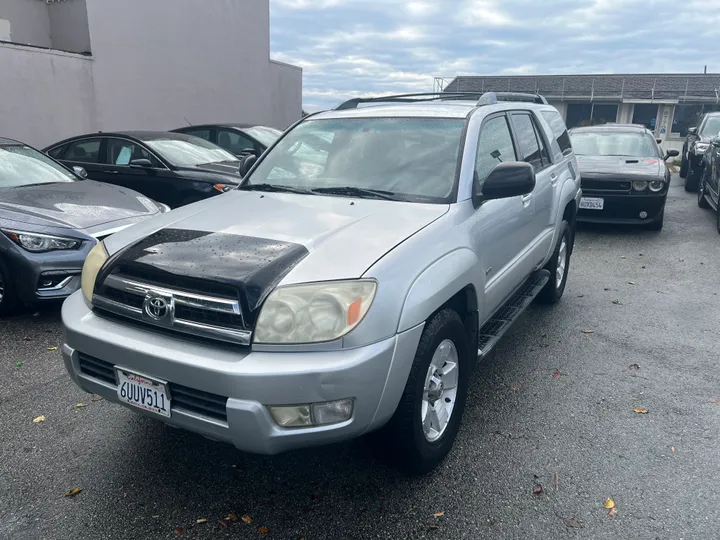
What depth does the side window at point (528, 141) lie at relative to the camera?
4410 millimetres

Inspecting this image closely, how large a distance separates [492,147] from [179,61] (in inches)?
442

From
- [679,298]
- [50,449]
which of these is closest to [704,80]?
[679,298]

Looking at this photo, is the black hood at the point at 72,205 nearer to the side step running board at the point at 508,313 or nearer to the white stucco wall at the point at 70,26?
the side step running board at the point at 508,313

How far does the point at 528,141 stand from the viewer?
4594 mm

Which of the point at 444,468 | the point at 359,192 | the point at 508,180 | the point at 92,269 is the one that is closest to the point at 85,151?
the point at 92,269

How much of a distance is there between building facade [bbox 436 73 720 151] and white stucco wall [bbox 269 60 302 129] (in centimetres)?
1488

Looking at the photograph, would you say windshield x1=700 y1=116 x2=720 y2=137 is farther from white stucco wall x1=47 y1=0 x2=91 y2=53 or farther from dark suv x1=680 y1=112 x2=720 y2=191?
white stucco wall x1=47 y1=0 x2=91 y2=53

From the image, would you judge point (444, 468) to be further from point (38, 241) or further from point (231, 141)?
point (231, 141)

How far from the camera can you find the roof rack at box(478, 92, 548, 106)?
4.11m

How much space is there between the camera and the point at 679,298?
5.71m

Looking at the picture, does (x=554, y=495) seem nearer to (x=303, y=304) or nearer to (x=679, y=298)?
(x=303, y=304)

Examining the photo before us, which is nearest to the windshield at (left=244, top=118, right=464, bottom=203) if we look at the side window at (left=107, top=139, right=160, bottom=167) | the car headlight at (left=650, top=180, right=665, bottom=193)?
the side window at (left=107, top=139, right=160, bottom=167)

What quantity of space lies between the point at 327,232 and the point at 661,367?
9.44 feet

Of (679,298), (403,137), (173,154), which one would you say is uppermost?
(403,137)
